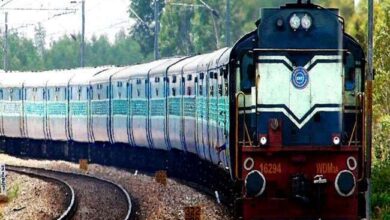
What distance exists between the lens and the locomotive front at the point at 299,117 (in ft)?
53.9

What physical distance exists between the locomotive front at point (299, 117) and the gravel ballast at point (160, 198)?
124 inches

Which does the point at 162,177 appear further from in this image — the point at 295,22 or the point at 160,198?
the point at 295,22

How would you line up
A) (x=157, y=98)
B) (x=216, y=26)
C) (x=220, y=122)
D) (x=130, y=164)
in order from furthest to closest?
1. (x=216, y=26)
2. (x=130, y=164)
3. (x=157, y=98)
4. (x=220, y=122)

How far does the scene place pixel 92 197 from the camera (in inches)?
984

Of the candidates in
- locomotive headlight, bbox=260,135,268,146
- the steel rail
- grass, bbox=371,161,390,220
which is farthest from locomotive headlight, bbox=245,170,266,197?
the steel rail

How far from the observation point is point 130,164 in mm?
35688

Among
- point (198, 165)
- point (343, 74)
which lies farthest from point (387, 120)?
point (343, 74)

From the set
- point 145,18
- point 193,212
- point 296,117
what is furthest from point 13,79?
point 145,18

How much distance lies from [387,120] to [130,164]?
12372 millimetres

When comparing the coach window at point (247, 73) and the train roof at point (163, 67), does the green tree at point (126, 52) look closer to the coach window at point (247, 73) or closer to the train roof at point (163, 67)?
the train roof at point (163, 67)

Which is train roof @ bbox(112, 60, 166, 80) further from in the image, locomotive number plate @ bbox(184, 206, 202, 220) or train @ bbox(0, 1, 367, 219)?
train @ bbox(0, 1, 367, 219)

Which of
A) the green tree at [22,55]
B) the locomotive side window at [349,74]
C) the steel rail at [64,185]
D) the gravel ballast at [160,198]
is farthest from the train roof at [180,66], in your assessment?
the green tree at [22,55]

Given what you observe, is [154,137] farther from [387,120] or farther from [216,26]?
[216,26]

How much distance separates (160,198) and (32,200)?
313 centimetres
